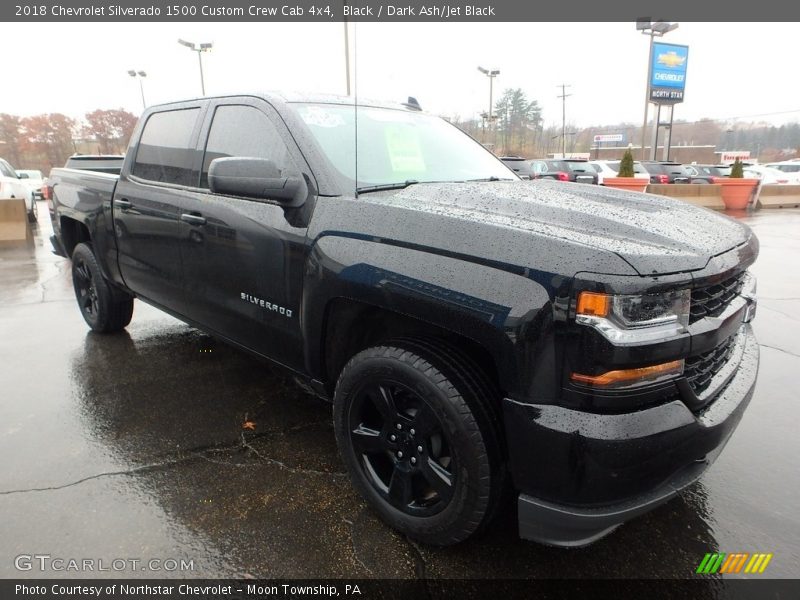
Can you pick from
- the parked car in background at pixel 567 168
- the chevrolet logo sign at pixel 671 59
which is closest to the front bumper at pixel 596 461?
the parked car in background at pixel 567 168

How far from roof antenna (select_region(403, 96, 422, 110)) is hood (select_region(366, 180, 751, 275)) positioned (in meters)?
1.20

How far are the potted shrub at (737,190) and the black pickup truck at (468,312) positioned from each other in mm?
15545

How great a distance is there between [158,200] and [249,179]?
1488 mm

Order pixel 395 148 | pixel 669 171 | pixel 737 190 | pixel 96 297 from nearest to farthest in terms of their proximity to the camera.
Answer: pixel 395 148, pixel 96 297, pixel 737 190, pixel 669 171

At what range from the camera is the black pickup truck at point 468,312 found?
5.51ft

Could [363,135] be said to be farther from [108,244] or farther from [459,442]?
[108,244]

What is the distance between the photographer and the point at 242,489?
2.60 m

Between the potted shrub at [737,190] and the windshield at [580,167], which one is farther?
the windshield at [580,167]

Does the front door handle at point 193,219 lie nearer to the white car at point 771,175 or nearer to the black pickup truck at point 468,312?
the black pickup truck at point 468,312

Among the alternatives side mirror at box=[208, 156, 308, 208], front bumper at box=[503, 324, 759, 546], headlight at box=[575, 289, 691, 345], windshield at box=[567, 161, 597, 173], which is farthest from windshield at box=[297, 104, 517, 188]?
windshield at box=[567, 161, 597, 173]

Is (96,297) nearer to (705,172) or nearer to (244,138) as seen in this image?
(244,138)

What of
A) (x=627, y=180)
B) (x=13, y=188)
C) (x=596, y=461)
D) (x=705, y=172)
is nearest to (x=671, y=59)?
(x=705, y=172)

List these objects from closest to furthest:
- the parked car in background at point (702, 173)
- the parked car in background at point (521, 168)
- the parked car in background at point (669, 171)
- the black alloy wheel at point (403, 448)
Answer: the black alloy wheel at point (403, 448), the parked car in background at point (521, 168), the parked car in background at point (669, 171), the parked car in background at point (702, 173)

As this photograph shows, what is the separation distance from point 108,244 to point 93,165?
337 cm
